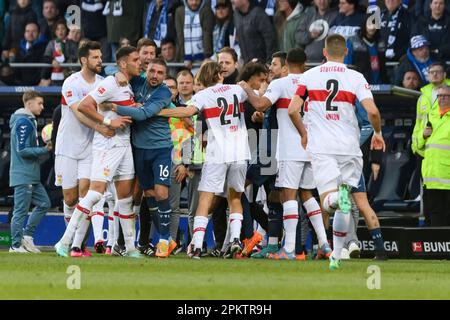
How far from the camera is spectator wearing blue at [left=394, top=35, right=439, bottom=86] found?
1986 centimetres

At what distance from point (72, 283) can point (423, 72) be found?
1058 centimetres

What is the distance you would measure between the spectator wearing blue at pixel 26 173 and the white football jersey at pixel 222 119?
3.21 m

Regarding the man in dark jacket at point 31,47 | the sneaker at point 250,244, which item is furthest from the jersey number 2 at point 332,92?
the man in dark jacket at point 31,47

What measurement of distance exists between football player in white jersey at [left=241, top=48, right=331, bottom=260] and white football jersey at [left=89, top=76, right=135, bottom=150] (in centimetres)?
140

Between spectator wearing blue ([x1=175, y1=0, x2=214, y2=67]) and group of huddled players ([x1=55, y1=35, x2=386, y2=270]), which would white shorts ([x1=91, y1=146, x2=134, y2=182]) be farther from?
spectator wearing blue ([x1=175, y1=0, x2=214, y2=67])

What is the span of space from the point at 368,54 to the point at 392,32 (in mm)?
1166

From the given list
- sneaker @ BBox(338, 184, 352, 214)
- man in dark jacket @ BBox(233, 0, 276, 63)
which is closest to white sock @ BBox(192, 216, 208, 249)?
sneaker @ BBox(338, 184, 352, 214)

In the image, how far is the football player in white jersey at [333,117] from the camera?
1328 cm

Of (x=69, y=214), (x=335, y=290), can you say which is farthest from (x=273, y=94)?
(x=335, y=290)

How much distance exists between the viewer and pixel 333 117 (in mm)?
13562

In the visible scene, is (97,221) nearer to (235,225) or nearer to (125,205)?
(125,205)

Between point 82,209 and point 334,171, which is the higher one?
point 334,171

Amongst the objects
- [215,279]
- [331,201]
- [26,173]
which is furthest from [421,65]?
[215,279]

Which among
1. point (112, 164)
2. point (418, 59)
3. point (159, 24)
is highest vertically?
point (159, 24)
